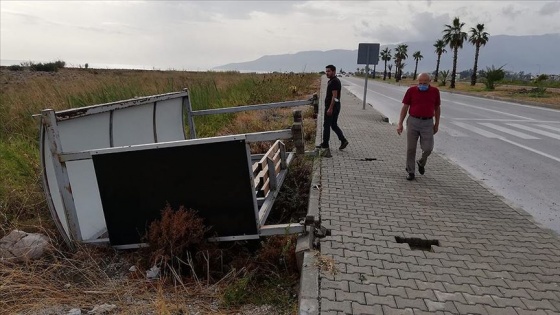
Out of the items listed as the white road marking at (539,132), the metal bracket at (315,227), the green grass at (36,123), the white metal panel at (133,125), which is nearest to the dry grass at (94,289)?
the metal bracket at (315,227)

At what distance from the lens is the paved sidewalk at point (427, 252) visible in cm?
305

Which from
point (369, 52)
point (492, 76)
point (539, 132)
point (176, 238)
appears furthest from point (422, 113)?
point (492, 76)

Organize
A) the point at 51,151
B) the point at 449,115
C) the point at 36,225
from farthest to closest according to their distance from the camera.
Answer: the point at 449,115
the point at 36,225
the point at 51,151

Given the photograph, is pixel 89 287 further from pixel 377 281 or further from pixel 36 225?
pixel 377 281

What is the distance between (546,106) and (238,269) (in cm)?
2291

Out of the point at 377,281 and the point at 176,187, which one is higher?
the point at 176,187

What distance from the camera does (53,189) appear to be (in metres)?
4.31

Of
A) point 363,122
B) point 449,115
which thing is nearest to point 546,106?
point 449,115

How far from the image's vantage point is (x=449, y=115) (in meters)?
16.6

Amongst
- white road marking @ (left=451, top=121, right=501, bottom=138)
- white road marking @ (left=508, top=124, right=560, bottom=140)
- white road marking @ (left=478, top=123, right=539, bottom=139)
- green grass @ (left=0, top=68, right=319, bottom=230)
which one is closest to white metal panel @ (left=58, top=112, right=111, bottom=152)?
green grass @ (left=0, top=68, right=319, bottom=230)

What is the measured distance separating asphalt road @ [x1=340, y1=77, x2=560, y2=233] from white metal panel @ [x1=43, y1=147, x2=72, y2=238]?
5.62 m

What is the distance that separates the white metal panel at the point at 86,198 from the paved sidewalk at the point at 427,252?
2612mm

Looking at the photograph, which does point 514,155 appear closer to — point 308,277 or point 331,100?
point 331,100

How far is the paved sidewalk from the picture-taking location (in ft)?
10.0
